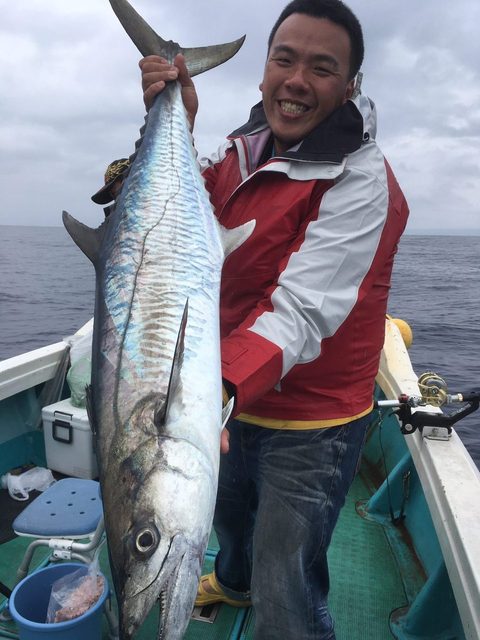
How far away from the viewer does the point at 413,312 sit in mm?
17016

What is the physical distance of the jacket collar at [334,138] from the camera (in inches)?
64.3

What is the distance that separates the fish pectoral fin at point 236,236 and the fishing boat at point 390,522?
1.22 m

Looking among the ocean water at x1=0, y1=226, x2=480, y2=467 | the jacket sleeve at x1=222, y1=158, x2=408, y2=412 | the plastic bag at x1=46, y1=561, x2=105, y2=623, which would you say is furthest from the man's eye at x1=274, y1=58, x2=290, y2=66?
the ocean water at x1=0, y1=226, x2=480, y2=467

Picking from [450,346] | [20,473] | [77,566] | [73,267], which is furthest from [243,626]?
[73,267]

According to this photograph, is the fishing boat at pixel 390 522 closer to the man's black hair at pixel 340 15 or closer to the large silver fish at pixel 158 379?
the large silver fish at pixel 158 379

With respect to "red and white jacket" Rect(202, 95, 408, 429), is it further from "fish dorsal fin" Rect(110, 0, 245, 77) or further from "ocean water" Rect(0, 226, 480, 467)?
"ocean water" Rect(0, 226, 480, 467)

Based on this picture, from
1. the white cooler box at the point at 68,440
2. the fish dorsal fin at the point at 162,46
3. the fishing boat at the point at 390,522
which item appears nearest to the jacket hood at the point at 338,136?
the fish dorsal fin at the point at 162,46

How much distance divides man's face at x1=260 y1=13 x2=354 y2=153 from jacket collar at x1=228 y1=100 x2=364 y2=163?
0.07m

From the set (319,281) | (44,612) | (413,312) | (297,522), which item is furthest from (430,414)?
(413,312)

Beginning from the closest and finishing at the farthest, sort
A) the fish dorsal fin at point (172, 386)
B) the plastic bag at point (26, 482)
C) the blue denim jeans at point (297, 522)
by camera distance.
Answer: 1. the fish dorsal fin at point (172, 386)
2. the blue denim jeans at point (297, 522)
3. the plastic bag at point (26, 482)

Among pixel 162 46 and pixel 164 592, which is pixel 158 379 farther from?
pixel 162 46

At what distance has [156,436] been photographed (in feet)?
4.03

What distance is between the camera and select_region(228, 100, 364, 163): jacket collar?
163 centimetres

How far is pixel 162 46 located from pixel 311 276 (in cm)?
171
